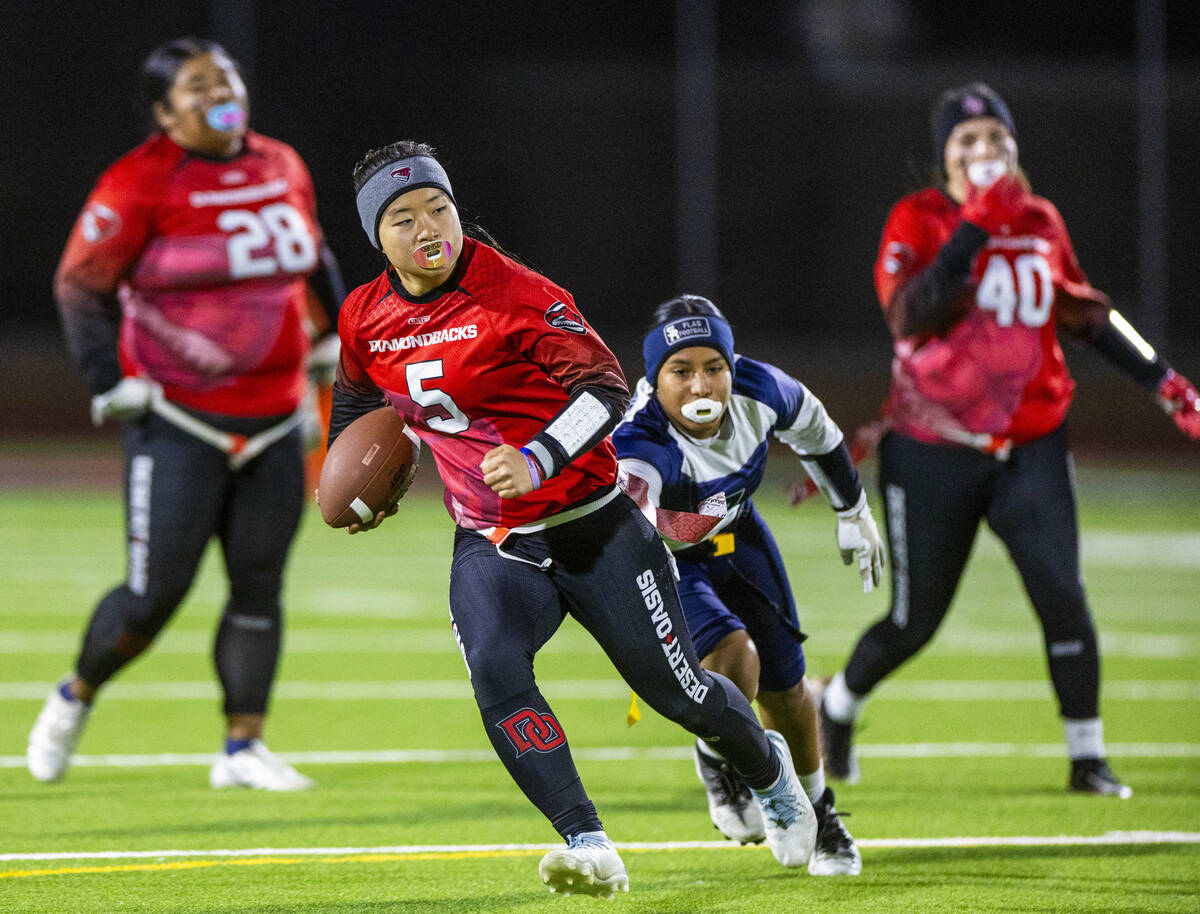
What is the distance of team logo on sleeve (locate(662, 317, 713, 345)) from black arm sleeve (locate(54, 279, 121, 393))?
2.39 metres

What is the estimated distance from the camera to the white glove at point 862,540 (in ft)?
15.5

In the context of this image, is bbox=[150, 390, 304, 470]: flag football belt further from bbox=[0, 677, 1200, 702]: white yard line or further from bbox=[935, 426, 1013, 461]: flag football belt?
bbox=[935, 426, 1013, 461]: flag football belt

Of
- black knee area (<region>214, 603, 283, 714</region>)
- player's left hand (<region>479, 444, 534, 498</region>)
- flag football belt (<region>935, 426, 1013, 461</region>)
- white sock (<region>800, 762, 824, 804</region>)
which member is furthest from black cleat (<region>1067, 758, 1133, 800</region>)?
player's left hand (<region>479, 444, 534, 498</region>)

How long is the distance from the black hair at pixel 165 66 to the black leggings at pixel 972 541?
280cm

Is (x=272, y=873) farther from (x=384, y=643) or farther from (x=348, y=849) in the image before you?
(x=384, y=643)

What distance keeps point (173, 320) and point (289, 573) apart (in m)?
6.53

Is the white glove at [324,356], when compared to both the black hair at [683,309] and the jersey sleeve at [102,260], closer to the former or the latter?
the jersey sleeve at [102,260]

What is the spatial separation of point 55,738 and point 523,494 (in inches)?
→ 114

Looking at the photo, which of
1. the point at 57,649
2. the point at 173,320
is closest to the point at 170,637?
the point at 57,649

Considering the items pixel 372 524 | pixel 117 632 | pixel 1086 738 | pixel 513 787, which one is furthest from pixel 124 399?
pixel 1086 738

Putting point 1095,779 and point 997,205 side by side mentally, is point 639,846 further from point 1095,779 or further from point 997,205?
point 997,205

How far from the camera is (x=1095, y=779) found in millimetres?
5875

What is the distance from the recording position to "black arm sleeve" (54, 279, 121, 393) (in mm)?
6078

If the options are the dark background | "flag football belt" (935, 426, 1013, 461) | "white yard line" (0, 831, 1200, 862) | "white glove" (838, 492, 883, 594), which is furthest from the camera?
the dark background
